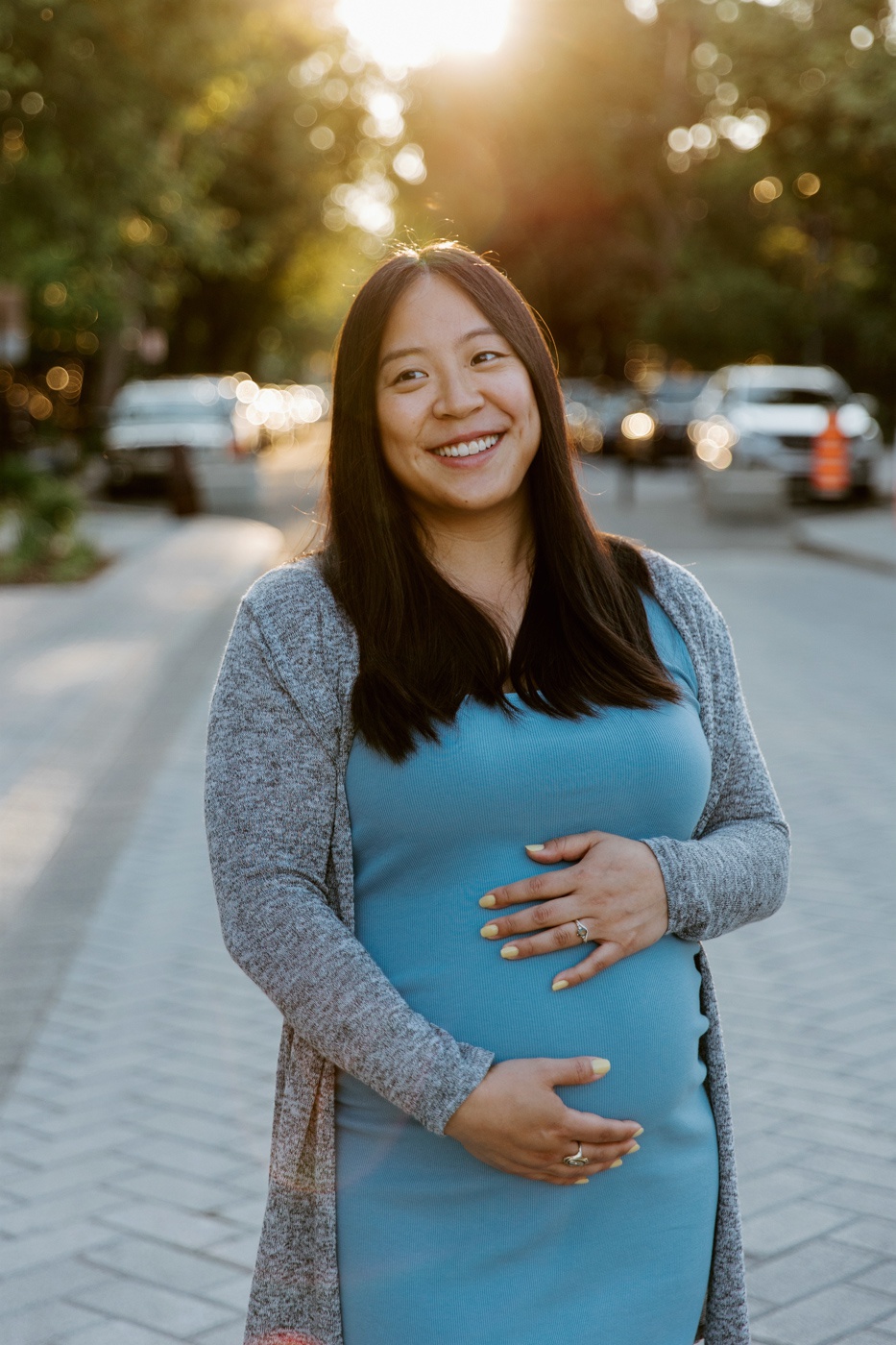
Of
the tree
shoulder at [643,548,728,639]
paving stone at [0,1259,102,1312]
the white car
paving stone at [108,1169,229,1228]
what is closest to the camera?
shoulder at [643,548,728,639]

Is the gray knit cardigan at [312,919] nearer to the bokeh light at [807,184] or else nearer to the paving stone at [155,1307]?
the paving stone at [155,1307]

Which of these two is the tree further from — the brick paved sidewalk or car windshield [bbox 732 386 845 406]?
car windshield [bbox 732 386 845 406]

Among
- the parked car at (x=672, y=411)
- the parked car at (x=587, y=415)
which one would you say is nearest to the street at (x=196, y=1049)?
the parked car at (x=587, y=415)

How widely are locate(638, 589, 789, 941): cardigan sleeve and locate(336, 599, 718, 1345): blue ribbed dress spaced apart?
0.09 meters

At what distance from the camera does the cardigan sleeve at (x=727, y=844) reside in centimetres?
200

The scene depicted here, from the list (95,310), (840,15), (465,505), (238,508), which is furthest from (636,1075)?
(95,310)

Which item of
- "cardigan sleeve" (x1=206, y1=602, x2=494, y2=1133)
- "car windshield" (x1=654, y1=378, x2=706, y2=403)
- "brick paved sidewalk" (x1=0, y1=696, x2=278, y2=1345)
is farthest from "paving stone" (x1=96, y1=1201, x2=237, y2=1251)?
"car windshield" (x1=654, y1=378, x2=706, y2=403)

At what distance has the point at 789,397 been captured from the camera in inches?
966

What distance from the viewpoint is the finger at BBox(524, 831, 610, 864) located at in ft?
6.28

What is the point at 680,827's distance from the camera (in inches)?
81.3

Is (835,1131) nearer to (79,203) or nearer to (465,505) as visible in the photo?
(465,505)

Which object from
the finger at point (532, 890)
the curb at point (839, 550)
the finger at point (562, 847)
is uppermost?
the finger at point (562, 847)


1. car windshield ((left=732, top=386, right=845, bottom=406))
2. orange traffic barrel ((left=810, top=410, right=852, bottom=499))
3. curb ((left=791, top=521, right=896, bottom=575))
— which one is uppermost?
car windshield ((left=732, top=386, right=845, bottom=406))

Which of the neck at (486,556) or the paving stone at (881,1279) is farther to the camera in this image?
the paving stone at (881,1279)
